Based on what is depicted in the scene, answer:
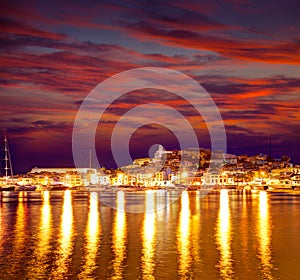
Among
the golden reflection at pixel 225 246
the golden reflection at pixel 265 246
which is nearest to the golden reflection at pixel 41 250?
the golden reflection at pixel 225 246

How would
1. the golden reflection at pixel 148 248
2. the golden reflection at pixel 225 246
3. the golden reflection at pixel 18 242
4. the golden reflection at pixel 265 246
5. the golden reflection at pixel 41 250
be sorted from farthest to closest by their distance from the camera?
the golden reflection at pixel 18 242
the golden reflection at pixel 41 250
the golden reflection at pixel 265 246
the golden reflection at pixel 148 248
the golden reflection at pixel 225 246

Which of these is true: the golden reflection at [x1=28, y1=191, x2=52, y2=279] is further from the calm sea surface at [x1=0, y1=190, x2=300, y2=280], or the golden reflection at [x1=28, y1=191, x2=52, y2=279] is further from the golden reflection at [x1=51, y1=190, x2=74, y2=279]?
the golden reflection at [x1=51, y1=190, x2=74, y2=279]

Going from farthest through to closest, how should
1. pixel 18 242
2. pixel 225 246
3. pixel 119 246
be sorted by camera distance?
pixel 18 242
pixel 119 246
pixel 225 246

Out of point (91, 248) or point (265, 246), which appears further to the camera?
point (265, 246)

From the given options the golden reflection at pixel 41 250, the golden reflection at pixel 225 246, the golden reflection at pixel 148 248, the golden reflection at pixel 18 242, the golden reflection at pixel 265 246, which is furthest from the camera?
the golden reflection at pixel 18 242

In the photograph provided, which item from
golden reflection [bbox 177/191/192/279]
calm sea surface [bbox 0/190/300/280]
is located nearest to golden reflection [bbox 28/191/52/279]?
calm sea surface [bbox 0/190/300/280]

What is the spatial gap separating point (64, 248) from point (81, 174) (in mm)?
161473

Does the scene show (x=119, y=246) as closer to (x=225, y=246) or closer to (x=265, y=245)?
(x=225, y=246)

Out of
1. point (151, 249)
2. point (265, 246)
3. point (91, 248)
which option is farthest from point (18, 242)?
point (265, 246)

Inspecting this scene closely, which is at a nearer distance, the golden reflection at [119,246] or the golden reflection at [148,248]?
the golden reflection at [148,248]

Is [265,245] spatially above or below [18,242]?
below

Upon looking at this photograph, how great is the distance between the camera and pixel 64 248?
21.0 meters

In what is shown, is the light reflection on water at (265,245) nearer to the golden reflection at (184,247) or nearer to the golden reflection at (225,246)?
the golden reflection at (225,246)

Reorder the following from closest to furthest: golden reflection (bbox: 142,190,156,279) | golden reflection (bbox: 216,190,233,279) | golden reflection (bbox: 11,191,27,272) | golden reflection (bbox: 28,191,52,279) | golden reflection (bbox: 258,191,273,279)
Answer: golden reflection (bbox: 216,190,233,279) < golden reflection (bbox: 142,190,156,279) < golden reflection (bbox: 258,191,273,279) < golden reflection (bbox: 28,191,52,279) < golden reflection (bbox: 11,191,27,272)
